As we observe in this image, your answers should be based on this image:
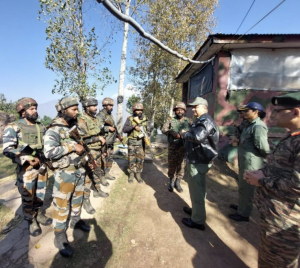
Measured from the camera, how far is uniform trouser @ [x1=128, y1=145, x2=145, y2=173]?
4398mm

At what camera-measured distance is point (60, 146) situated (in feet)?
6.81

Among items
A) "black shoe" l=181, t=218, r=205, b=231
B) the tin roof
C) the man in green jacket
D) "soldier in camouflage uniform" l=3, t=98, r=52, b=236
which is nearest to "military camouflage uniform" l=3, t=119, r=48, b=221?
"soldier in camouflage uniform" l=3, t=98, r=52, b=236

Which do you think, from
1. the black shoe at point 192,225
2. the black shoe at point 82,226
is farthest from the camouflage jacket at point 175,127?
the black shoe at point 82,226

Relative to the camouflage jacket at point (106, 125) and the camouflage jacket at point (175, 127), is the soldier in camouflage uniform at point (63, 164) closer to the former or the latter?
the camouflage jacket at point (106, 125)

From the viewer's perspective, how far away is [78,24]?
280 inches

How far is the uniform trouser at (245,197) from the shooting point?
288 centimetres

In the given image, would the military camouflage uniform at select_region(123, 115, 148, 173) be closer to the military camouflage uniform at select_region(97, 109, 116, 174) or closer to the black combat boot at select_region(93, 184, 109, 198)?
the military camouflage uniform at select_region(97, 109, 116, 174)

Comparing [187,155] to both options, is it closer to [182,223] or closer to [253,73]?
[182,223]

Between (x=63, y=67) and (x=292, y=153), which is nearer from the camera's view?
(x=292, y=153)

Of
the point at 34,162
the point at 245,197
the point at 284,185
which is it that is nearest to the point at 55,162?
the point at 34,162

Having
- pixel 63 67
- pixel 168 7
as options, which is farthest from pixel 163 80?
pixel 63 67

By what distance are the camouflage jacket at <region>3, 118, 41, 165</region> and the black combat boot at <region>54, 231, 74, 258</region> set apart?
1.10 metres

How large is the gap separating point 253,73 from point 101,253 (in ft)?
20.9

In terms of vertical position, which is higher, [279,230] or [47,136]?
[47,136]
